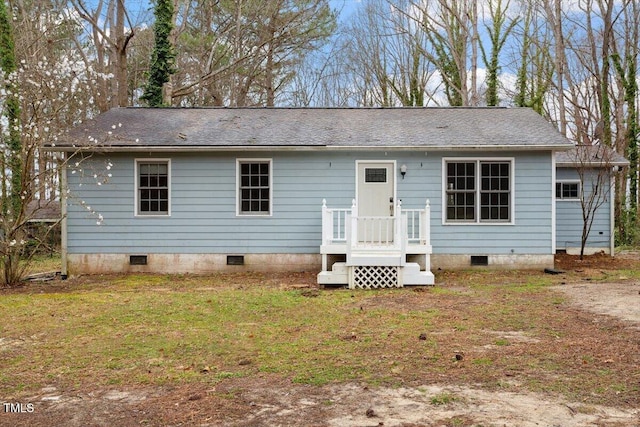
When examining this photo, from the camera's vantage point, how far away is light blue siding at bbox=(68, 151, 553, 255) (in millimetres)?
11367

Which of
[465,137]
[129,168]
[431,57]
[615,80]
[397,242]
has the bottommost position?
[397,242]

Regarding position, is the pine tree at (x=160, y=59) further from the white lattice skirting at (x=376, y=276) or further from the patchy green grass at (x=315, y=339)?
the white lattice skirting at (x=376, y=276)

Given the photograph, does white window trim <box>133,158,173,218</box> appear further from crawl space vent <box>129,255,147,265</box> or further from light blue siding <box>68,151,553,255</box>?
crawl space vent <box>129,255,147,265</box>

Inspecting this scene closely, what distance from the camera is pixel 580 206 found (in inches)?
561

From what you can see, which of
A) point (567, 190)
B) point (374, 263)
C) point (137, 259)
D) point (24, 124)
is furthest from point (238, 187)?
point (567, 190)

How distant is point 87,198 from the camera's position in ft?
37.5

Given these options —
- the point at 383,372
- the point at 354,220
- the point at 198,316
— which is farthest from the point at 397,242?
the point at 383,372

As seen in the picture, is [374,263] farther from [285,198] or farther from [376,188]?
[285,198]

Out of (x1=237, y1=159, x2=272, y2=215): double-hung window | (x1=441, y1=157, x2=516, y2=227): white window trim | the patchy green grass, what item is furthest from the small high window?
(x1=237, y1=159, x2=272, y2=215): double-hung window

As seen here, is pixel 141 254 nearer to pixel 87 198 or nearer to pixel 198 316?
pixel 87 198

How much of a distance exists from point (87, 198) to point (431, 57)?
18560mm

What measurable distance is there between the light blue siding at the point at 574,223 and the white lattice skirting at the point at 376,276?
286 inches

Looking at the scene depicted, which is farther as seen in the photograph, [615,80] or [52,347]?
[615,80]

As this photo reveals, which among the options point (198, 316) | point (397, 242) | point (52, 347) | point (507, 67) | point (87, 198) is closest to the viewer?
point (52, 347)
